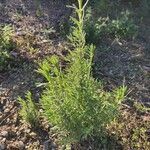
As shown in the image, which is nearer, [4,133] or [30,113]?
[30,113]

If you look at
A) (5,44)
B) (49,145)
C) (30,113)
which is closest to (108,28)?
(5,44)

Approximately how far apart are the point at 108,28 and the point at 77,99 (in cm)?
256

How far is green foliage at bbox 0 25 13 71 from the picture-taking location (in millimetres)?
5012

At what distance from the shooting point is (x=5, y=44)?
5262mm

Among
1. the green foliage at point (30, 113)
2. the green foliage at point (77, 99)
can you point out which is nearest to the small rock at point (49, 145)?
the green foliage at point (30, 113)

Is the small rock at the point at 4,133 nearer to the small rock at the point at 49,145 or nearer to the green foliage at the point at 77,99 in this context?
the small rock at the point at 49,145

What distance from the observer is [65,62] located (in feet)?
16.5

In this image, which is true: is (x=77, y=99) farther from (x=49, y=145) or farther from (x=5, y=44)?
(x=5, y=44)

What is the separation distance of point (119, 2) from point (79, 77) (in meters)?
3.95

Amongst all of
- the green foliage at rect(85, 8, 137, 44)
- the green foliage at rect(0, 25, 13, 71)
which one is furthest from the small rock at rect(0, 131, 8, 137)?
the green foliage at rect(85, 8, 137, 44)

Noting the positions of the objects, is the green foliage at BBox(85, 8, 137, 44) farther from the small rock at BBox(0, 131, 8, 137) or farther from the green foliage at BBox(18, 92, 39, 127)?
the small rock at BBox(0, 131, 8, 137)

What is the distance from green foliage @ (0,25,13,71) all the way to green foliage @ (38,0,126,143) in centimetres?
157

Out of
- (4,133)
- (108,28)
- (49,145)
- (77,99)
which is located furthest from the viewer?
(108,28)

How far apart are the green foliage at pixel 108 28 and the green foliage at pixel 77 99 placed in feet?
6.36
